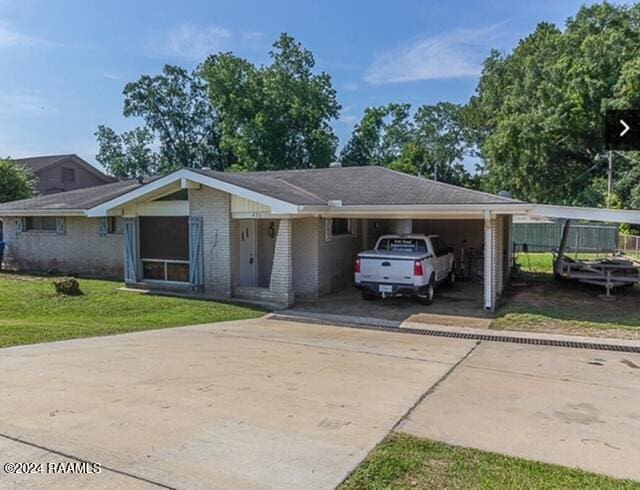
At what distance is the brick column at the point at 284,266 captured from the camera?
12180 millimetres

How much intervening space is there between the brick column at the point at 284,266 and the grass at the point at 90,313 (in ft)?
2.69

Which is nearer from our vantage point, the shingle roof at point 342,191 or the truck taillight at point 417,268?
the truck taillight at point 417,268

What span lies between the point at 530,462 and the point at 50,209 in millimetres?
17318

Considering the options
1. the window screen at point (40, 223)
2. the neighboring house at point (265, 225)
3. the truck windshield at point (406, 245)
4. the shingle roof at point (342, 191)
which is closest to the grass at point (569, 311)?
the neighboring house at point (265, 225)

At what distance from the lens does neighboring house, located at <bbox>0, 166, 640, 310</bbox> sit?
11.7 metres

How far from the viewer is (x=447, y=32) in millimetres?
20000

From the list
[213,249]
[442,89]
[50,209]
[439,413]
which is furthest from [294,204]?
[442,89]

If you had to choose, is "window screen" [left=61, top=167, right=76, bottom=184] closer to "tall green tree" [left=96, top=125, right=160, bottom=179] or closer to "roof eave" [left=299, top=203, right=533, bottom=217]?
"tall green tree" [left=96, top=125, right=160, bottom=179]

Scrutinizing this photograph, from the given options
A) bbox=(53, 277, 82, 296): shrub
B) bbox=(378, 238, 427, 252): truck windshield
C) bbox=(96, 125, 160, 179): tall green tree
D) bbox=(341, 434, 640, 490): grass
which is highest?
bbox=(96, 125, 160, 179): tall green tree

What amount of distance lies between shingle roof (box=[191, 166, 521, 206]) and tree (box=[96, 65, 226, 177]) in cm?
3114

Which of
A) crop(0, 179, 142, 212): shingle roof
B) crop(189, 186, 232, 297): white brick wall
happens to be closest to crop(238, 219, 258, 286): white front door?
crop(189, 186, 232, 297): white brick wall

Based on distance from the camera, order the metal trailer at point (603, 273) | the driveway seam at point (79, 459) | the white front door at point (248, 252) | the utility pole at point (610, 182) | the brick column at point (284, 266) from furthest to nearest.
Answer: the utility pole at point (610, 182) < the white front door at point (248, 252) < the metal trailer at point (603, 273) < the brick column at point (284, 266) < the driveway seam at point (79, 459)

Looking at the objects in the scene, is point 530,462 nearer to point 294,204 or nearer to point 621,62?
point 294,204

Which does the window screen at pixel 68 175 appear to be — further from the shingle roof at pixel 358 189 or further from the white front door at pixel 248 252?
the white front door at pixel 248 252
